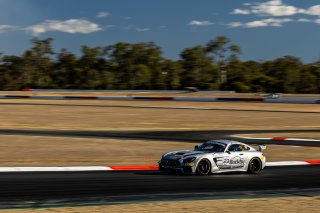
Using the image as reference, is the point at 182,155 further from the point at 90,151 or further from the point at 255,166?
the point at 90,151

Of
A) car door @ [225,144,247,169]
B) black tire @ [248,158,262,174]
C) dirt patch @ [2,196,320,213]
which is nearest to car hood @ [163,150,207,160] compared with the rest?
car door @ [225,144,247,169]

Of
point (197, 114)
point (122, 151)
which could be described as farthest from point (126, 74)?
point (122, 151)

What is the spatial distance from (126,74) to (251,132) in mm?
104817

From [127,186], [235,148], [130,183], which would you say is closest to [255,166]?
[235,148]

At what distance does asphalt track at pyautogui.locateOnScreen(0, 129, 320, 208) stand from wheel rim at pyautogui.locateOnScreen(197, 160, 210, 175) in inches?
13.3

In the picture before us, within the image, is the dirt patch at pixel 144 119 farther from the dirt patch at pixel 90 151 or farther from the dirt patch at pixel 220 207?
the dirt patch at pixel 220 207

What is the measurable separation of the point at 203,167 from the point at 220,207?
562 centimetres

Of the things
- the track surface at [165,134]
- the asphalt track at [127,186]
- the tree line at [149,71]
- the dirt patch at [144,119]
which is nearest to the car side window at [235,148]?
the asphalt track at [127,186]

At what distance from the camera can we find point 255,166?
19.0 meters

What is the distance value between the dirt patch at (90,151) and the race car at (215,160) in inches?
146

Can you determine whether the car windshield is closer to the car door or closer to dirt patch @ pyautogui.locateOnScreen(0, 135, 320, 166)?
the car door

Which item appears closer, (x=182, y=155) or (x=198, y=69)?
(x=182, y=155)

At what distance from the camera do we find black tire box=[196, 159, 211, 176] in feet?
57.7

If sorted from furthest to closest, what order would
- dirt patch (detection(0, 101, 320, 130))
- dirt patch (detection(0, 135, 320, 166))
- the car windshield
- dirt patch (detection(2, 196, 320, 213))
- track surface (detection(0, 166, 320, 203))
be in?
1. dirt patch (detection(0, 101, 320, 130))
2. dirt patch (detection(0, 135, 320, 166))
3. the car windshield
4. track surface (detection(0, 166, 320, 203))
5. dirt patch (detection(2, 196, 320, 213))
